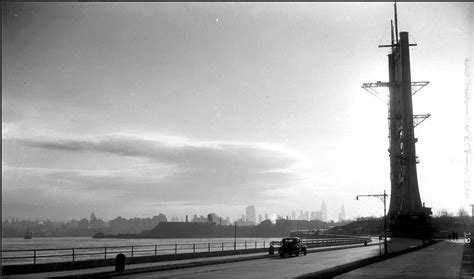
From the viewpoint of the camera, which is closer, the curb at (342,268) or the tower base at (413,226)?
the curb at (342,268)

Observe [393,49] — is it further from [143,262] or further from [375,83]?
[143,262]

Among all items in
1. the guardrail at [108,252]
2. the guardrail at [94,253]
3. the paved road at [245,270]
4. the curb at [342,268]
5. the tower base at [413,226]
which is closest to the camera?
→ the curb at [342,268]

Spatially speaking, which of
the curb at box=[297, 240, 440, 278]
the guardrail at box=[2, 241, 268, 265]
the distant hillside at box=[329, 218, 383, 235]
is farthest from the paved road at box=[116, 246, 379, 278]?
the distant hillside at box=[329, 218, 383, 235]

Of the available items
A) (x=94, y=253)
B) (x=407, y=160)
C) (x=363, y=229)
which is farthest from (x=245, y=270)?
(x=363, y=229)

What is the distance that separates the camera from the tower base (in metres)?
94.2

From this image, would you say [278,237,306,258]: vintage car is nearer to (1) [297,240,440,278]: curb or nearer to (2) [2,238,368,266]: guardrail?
(2) [2,238,368,266]: guardrail

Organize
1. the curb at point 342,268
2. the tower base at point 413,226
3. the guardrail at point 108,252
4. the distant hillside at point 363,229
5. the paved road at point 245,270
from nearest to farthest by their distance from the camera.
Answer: the curb at point 342,268, the paved road at point 245,270, the guardrail at point 108,252, the tower base at point 413,226, the distant hillside at point 363,229

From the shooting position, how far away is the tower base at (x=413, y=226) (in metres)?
94.2

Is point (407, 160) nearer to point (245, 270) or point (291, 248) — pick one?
point (291, 248)

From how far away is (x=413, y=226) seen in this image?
9488 cm

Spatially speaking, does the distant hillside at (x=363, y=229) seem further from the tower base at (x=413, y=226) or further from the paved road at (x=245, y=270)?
the paved road at (x=245, y=270)

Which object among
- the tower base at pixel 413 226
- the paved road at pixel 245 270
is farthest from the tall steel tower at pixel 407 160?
the paved road at pixel 245 270

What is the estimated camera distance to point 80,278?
938 inches

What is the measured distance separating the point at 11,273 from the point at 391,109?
96.5 metres
